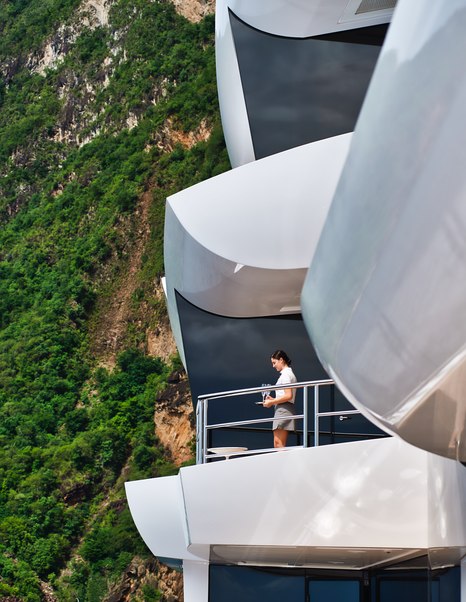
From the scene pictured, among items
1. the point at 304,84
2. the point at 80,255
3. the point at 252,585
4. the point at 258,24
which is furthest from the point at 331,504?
the point at 80,255

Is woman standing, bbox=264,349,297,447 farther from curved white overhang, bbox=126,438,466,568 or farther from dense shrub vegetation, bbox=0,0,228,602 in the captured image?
dense shrub vegetation, bbox=0,0,228,602


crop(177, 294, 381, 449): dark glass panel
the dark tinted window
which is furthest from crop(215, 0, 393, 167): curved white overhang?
crop(177, 294, 381, 449): dark glass panel

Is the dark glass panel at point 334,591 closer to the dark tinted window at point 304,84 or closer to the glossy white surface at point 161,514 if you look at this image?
the glossy white surface at point 161,514

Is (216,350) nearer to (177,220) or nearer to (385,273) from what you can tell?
(177,220)

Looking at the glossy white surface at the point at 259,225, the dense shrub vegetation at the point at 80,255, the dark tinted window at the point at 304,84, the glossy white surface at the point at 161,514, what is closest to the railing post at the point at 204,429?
the glossy white surface at the point at 161,514

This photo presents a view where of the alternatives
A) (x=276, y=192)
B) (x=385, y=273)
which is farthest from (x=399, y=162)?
(x=276, y=192)
